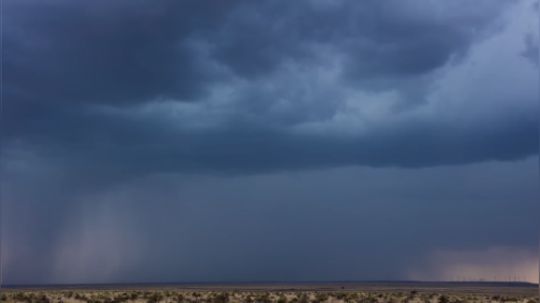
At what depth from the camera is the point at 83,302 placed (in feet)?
254

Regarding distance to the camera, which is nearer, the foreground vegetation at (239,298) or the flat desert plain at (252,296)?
the foreground vegetation at (239,298)

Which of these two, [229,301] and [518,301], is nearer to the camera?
[229,301]

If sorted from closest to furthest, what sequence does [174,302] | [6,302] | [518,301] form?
[6,302] → [174,302] → [518,301]

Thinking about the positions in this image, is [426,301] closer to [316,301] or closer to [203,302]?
[316,301]

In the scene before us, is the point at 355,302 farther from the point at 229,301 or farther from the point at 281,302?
the point at 229,301

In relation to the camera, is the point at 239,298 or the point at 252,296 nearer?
the point at 239,298

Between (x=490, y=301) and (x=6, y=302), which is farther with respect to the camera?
(x=490, y=301)

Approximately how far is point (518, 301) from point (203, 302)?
38.9 m

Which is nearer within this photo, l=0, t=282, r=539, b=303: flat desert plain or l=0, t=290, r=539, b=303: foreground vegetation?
l=0, t=290, r=539, b=303: foreground vegetation

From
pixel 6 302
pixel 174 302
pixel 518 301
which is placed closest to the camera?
pixel 6 302

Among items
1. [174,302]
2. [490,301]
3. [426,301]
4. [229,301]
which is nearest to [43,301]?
[174,302]

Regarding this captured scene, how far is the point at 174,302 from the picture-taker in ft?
248

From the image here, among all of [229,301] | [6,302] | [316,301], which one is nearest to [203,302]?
[229,301]

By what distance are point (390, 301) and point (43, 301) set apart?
40.4m
